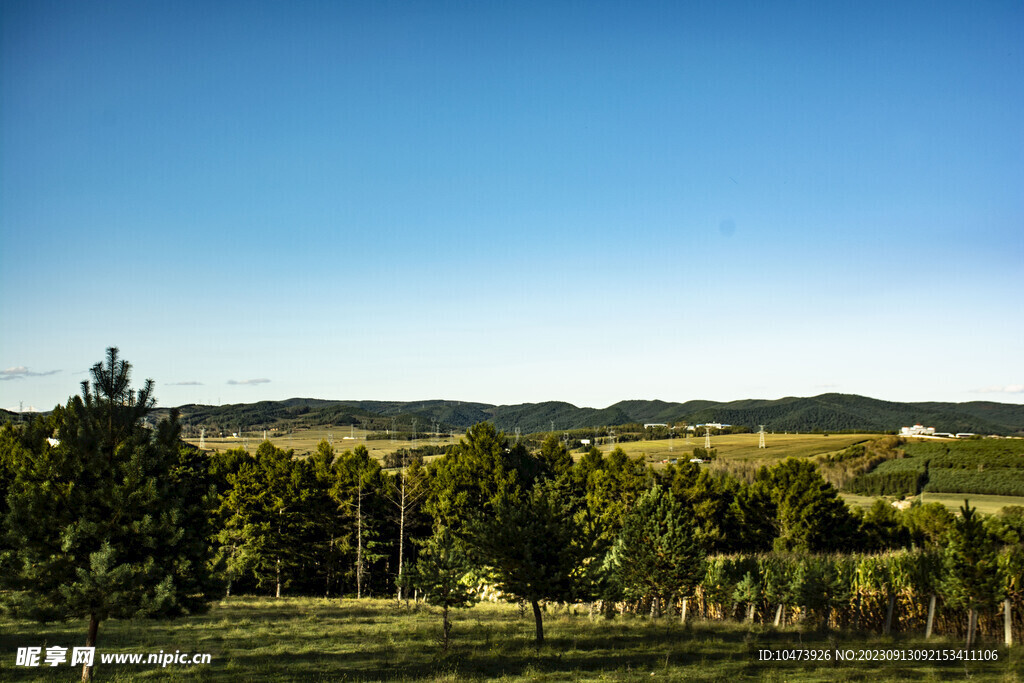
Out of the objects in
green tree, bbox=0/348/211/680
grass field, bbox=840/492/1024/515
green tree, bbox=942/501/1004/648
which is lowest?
grass field, bbox=840/492/1024/515

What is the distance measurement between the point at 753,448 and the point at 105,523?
15471 centimetres

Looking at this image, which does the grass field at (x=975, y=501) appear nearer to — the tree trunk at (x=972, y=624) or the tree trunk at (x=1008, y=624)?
the tree trunk at (x=1008, y=624)

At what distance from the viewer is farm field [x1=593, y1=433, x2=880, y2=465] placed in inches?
5325

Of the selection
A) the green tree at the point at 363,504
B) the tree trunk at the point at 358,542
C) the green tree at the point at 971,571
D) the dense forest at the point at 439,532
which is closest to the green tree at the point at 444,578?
the dense forest at the point at 439,532

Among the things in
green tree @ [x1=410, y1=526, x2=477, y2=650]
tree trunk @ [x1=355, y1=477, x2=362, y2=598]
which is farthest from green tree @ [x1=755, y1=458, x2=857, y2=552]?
green tree @ [x1=410, y1=526, x2=477, y2=650]

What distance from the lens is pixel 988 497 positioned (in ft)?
285

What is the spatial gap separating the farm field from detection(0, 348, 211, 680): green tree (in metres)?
106

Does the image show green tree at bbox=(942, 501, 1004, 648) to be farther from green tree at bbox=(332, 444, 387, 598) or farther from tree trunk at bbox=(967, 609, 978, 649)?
green tree at bbox=(332, 444, 387, 598)

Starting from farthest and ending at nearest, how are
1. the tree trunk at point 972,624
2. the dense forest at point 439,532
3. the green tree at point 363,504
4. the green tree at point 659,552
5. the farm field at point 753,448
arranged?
the farm field at point 753,448 < the green tree at point 363,504 < the green tree at point 659,552 < the tree trunk at point 972,624 < the dense forest at point 439,532

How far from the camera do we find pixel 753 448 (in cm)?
15538

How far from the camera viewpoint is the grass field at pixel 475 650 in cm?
2116

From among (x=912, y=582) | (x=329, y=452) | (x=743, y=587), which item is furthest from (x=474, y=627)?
(x=329, y=452)

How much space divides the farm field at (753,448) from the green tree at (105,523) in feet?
346

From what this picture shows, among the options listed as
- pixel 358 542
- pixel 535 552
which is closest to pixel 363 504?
pixel 358 542
